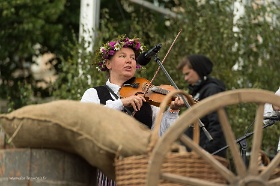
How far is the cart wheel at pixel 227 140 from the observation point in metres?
5.74

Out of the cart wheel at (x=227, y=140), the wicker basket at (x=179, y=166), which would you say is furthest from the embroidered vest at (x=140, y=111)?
the cart wheel at (x=227, y=140)

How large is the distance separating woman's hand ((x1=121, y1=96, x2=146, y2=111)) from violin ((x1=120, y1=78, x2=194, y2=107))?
18cm

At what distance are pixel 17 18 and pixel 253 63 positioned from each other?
473cm

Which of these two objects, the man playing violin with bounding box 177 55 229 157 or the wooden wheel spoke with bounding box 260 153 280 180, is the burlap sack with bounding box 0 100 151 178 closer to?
the wooden wheel spoke with bounding box 260 153 280 180

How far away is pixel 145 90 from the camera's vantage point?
849 cm

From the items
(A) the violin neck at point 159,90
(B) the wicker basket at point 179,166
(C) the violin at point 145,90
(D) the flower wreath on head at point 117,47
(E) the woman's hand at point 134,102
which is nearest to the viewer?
(B) the wicker basket at point 179,166

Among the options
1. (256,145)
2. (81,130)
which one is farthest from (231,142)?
(81,130)

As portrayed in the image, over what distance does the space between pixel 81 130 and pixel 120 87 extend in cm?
224

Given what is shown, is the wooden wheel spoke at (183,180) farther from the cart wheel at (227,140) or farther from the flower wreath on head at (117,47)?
the flower wreath on head at (117,47)

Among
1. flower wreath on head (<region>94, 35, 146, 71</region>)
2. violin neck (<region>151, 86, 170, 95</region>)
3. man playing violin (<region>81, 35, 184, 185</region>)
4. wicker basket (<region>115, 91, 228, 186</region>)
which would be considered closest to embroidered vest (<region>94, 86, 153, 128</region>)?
man playing violin (<region>81, 35, 184, 185</region>)

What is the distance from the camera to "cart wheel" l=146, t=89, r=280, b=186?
5738 mm

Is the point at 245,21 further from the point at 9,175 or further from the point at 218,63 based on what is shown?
the point at 9,175

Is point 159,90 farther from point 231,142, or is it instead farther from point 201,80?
point 231,142

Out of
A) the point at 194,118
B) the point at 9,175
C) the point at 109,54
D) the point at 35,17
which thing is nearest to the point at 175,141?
the point at 194,118
